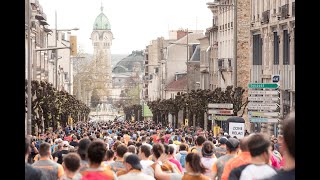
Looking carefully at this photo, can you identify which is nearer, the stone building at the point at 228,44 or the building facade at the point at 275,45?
the building facade at the point at 275,45

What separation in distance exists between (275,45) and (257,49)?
660cm

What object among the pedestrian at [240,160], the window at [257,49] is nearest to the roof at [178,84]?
the window at [257,49]

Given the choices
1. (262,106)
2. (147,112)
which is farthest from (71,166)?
(147,112)

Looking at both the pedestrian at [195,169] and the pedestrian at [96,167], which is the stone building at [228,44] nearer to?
the pedestrian at [195,169]

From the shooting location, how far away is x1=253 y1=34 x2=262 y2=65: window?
6444cm

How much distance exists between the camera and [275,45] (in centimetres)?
5891

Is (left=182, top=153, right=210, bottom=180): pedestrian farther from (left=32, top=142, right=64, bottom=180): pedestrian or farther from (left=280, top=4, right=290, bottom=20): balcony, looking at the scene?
(left=280, top=4, right=290, bottom=20): balcony

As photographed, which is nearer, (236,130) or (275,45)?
(236,130)

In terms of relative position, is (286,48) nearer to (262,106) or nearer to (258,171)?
(262,106)

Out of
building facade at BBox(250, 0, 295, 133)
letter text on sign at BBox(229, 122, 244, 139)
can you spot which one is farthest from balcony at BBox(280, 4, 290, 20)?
letter text on sign at BBox(229, 122, 244, 139)

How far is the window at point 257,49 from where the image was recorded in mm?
64438
